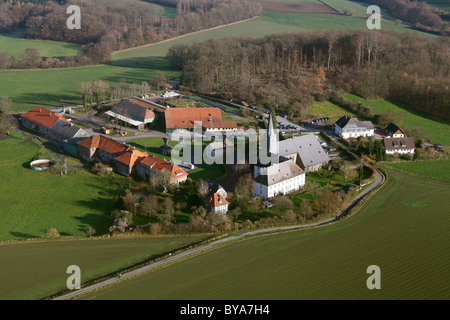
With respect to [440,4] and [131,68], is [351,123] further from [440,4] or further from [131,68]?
[440,4]

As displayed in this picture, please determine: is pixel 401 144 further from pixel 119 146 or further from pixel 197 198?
pixel 119 146

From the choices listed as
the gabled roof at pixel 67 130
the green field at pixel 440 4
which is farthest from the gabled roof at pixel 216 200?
the green field at pixel 440 4

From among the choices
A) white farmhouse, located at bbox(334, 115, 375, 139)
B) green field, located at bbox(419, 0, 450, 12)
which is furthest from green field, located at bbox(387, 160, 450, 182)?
green field, located at bbox(419, 0, 450, 12)

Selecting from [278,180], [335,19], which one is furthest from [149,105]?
[335,19]

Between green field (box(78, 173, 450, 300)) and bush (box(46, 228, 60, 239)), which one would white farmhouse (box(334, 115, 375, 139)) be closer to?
A: green field (box(78, 173, 450, 300))
